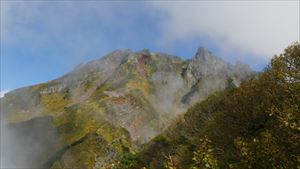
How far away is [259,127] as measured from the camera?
41.2 m

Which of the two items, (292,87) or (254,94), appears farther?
(254,94)

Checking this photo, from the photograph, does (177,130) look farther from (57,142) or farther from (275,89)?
(57,142)

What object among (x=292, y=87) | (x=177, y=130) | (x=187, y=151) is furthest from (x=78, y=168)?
(x=292, y=87)

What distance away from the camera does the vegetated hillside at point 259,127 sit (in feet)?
81.9

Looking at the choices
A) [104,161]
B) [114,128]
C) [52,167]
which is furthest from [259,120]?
[114,128]

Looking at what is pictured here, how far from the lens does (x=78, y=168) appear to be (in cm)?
15725

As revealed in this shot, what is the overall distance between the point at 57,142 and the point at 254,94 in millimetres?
170177

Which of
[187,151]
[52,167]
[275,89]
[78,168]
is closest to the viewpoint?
[275,89]

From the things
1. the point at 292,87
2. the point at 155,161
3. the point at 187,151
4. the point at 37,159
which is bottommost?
the point at 292,87

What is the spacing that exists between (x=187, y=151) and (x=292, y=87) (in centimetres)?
3010

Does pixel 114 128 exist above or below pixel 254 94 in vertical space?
above

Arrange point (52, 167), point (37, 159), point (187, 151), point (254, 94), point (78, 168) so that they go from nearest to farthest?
point (254, 94) < point (187, 151) < point (78, 168) < point (52, 167) < point (37, 159)

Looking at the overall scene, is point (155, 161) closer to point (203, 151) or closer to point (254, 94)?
point (254, 94)

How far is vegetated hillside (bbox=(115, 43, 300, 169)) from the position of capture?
25.0 m
